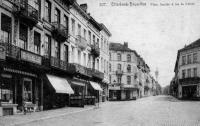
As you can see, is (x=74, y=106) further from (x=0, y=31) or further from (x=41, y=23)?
(x=0, y=31)

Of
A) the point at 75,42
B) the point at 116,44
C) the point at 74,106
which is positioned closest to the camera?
the point at 74,106

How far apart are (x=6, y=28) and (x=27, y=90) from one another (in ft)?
15.9

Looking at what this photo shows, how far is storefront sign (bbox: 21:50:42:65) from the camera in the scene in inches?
720

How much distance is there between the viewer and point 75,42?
3116 centimetres

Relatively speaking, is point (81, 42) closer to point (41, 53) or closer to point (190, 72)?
point (41, 53)

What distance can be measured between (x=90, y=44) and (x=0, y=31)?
66.7 feet

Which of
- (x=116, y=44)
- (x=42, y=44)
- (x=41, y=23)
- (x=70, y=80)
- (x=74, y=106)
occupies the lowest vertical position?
(x=74, y=106)

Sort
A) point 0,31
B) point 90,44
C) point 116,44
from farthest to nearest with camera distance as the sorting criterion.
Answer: point 116,44
point 90,44
point 0,31

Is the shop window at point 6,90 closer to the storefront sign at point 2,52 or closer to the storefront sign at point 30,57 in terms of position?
the storefront sign at point 30,57

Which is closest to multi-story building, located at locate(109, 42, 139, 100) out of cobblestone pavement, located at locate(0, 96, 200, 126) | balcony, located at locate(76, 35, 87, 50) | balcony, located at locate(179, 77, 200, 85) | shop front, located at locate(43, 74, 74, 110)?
balcony, located at locate(179, 77, 200, 85)

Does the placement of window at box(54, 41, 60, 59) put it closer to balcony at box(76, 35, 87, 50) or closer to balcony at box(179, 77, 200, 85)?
balcony at box(76, 35, 87, 50)

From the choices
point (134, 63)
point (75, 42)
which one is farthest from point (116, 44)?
point (75, 42)

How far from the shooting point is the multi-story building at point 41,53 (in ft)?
58.5

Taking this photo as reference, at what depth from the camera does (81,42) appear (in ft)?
106
